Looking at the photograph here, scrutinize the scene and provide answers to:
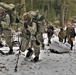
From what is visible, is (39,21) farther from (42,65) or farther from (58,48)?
(58,48)

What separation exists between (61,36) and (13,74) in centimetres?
1000

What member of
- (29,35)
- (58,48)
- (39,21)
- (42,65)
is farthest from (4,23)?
(58,48)

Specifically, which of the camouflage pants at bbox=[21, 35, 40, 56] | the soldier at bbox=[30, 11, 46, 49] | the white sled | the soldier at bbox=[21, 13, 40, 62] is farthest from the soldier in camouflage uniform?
the white sled

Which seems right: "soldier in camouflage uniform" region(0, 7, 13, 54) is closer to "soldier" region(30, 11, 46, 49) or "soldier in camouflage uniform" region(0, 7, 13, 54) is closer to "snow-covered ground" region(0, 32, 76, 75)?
"snow-covered ground" region(0, 32, 76, 75)

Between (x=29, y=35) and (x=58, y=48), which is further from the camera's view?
(x=58, y=48)

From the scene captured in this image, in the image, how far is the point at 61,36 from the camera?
58.7 ft

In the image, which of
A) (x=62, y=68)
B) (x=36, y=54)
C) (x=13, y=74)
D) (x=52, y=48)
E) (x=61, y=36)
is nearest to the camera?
(x=13, y=74)

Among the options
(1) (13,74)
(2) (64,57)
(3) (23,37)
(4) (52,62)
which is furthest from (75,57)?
(1) (13,74)

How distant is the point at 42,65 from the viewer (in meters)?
9.38

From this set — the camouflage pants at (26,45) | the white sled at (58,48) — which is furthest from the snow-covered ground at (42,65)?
the white sled at (58,48)

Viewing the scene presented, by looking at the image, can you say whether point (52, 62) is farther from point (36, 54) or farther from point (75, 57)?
point (75, 57)

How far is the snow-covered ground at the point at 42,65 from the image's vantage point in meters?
8.51

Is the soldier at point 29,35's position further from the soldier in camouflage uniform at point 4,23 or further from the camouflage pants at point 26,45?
the soldier in camouflage uniform at point 4,23

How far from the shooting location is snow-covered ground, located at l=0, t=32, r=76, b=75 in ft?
27.9
